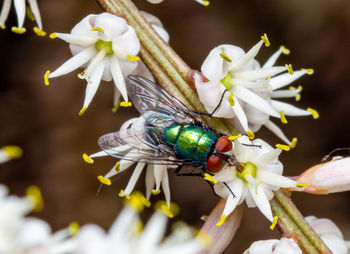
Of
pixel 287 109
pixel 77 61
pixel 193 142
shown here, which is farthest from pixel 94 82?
pixel 287 109

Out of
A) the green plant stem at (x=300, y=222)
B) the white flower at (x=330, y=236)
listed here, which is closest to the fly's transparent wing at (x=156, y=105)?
Result: the green plant stem at (x=300, y=222)

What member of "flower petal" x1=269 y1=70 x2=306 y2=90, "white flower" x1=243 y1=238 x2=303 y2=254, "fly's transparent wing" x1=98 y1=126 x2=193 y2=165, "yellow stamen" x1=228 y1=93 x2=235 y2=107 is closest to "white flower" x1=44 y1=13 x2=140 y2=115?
"fly's transparent wing" x1=98 y1=126 x2=193 y2=165

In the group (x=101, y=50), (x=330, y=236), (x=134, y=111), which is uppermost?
(x=101, y=50)

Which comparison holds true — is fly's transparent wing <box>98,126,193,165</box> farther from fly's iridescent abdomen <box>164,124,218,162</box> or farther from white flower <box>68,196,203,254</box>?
white flower <box>68,196,203,254</box>

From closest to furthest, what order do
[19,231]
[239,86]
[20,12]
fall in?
1. [19,231]
2. [239,86]
3. [20,12]

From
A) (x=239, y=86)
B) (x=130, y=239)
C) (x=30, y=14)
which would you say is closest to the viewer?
(x=130, y=239)

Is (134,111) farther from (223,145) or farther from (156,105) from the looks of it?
(223,145)

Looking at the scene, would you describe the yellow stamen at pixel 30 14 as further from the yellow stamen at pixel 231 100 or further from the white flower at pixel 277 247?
the white flower at pixel 277 247
